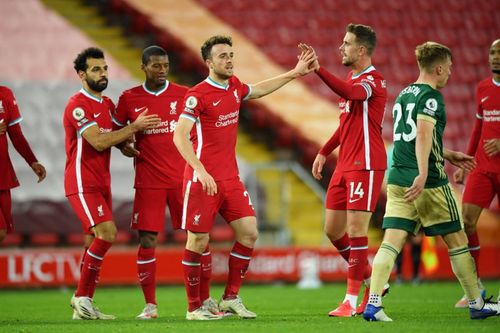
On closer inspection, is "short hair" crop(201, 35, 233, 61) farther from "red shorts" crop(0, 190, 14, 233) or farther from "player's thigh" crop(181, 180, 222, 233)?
"red shorts" crop(0, 190, 14, 233)

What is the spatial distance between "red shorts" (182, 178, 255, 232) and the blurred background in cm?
706

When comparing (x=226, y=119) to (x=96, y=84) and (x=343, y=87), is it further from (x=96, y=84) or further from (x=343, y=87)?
(x=96, y=84)

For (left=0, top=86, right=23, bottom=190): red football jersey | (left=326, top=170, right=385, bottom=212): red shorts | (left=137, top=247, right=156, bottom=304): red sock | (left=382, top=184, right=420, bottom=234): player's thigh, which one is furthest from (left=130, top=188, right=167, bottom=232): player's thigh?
(left=382, top=184, right=420, bottom=234): player's thigh

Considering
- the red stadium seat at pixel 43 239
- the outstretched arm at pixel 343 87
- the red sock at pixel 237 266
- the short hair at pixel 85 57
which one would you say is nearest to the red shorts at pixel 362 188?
the outstretched arm at pixel 343 87

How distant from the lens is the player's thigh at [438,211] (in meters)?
7.68

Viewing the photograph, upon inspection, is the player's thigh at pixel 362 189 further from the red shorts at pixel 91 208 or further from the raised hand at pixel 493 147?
the red shorts at pixel 91 208

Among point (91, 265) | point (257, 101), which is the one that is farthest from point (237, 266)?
point (257, 101)

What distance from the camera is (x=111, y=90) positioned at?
61.5 ft

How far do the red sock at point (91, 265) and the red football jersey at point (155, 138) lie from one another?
2.17 feet

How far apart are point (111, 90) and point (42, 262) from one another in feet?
15.7

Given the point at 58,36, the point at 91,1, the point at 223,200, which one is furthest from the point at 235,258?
the point at 91,1

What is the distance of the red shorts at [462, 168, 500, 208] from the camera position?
31.1 ft

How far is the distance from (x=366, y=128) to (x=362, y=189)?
53 centimetres

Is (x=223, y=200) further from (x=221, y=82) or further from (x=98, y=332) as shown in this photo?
(x=98, y=332)
